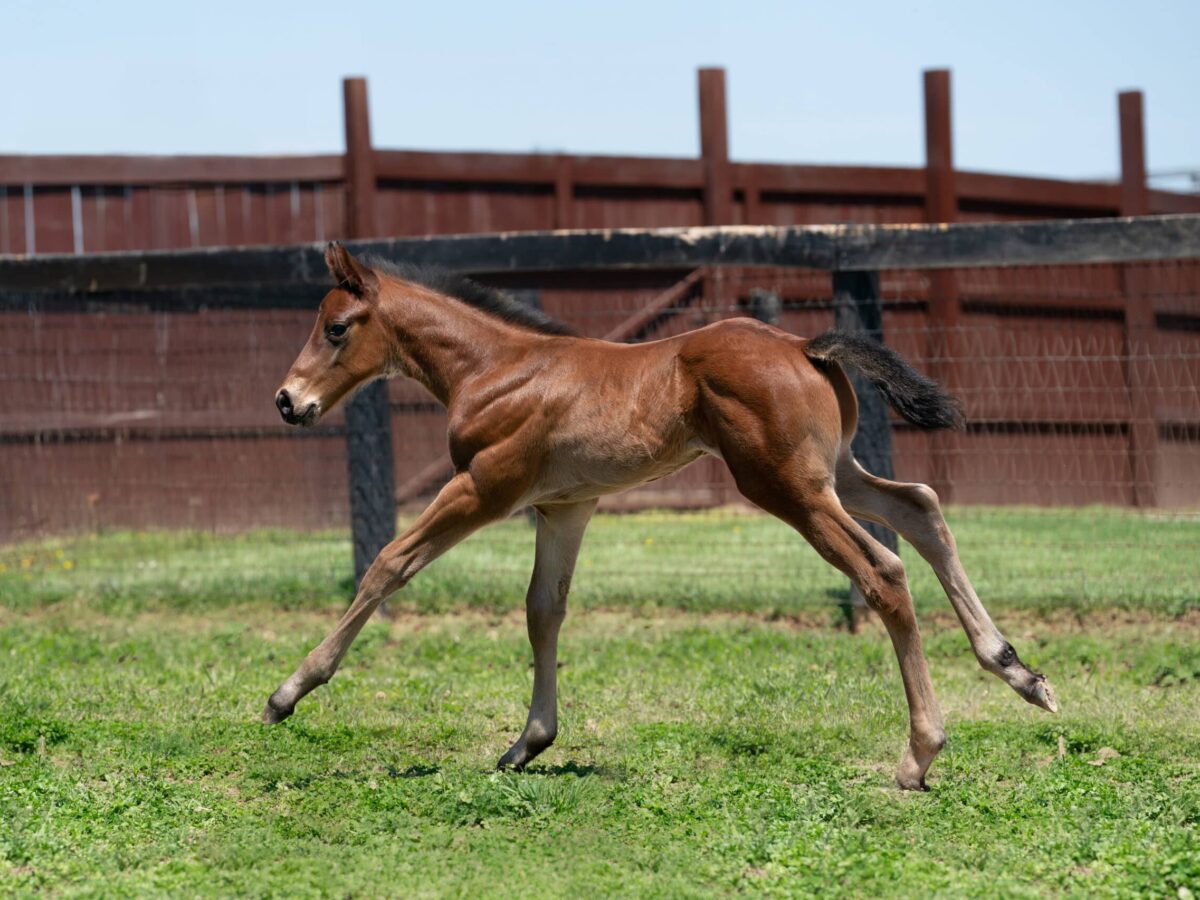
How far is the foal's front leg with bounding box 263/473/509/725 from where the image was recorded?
5.21 m

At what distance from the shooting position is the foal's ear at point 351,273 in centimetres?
582

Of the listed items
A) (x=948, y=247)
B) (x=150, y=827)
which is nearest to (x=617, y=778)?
(x=150, y=827)

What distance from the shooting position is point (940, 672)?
7074 mm

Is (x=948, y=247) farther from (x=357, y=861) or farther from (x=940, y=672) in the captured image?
(x=357, y=861)

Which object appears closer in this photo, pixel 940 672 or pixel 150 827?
pixel 150 827

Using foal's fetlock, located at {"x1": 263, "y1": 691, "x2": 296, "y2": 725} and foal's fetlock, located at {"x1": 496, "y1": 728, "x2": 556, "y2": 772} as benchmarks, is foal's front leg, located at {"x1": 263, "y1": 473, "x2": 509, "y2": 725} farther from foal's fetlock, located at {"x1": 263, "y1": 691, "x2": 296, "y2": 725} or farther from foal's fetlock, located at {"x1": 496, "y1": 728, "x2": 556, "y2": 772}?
foal's fetlock, located at {"x1": 496, "y1": 728, "x2": 556, "y2": 772}

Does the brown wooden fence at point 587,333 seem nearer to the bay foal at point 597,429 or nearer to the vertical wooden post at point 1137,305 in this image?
the vertical wooden post at point 1137,305

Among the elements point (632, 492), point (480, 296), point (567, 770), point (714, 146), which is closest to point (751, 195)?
point (714, 146)

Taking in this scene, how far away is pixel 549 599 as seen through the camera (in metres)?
5.71

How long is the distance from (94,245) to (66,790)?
339 inches

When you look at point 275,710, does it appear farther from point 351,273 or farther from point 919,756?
point 919,756

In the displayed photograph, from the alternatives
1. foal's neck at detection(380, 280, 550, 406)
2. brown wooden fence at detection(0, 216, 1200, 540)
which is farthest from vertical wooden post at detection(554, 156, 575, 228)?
foal's neck at detection(380, 280, 550, 406)

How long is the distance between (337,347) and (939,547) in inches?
104

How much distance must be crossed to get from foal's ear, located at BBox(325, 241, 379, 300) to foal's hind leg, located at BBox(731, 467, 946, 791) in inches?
78.3
